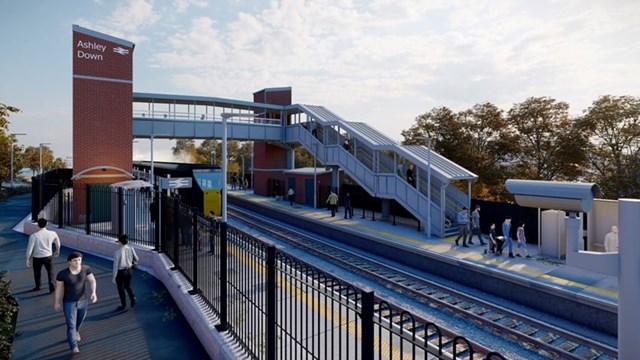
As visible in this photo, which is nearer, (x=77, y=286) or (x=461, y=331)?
(x=77, y=286)

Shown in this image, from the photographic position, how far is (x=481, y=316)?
1090 centimetres

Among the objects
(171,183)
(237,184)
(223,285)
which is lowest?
(223,285)

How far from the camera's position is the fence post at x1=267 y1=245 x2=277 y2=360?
4.71 m

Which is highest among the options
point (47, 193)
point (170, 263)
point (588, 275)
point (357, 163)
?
point (357, 163)

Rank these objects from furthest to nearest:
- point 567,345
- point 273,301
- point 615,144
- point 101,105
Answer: point 615,144 → point 101,105 → point 567,345 → point 273,301

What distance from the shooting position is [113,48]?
64.7ft

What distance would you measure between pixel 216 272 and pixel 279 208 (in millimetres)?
21032

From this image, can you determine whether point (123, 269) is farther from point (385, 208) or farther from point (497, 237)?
point (385, 208)

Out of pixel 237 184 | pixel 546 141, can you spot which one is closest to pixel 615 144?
pixel 546 141

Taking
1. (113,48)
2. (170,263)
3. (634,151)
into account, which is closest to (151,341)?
(170,263)

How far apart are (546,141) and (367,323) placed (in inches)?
1059

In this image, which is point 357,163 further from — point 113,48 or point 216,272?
point 216,272

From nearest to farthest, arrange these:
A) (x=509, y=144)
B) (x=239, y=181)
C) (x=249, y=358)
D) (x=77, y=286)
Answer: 1. (x=249, y=358)
2. (x=77, y=286)
3. (x=509, y=144)
4. (x=239, y=181)

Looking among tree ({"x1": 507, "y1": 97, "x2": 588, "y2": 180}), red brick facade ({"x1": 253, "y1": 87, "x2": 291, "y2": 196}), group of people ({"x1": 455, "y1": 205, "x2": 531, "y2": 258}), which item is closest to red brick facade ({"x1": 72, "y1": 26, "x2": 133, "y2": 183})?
red brick facade ({"x1": 253, "y1": 87, "x2": 291, "y2": 196})
